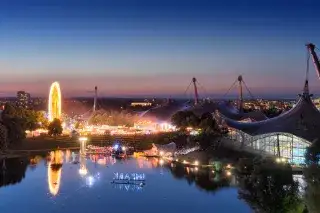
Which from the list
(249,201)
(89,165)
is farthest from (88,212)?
Answer: (89,165)

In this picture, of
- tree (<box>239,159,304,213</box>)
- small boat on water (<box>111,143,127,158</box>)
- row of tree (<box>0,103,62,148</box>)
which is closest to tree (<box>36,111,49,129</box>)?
row of tree (<box>0,103,62,148</box>)

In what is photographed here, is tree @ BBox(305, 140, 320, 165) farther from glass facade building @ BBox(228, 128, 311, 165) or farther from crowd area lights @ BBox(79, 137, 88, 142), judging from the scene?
crowd area lights @ BBox(79, 137, 88, 142)

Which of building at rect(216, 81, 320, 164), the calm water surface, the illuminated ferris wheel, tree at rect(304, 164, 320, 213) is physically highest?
the illuminated ferris wheel

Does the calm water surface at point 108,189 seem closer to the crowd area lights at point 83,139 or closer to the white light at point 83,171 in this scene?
the white light at point 83,171

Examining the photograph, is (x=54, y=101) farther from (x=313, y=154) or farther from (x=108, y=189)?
→ (x=313, y=154)

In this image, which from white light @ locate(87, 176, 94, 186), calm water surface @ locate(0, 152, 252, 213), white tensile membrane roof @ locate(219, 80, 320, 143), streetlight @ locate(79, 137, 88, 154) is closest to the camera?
calm water surface @ locate(0, 152, 252, 213)

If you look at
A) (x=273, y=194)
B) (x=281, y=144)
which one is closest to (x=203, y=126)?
(x=281, y=144)

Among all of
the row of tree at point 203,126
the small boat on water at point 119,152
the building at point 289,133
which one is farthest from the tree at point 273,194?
the small boat on water at point 119,152

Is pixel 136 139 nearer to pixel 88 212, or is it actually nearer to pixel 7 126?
pixel 7 126
